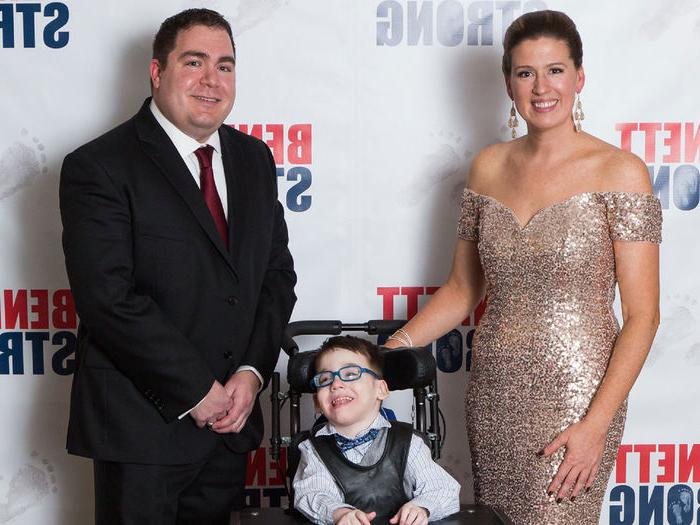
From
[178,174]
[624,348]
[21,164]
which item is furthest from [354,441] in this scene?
[21,164]

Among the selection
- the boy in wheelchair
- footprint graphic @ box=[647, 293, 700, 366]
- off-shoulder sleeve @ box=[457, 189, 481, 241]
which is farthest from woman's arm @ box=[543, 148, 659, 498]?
footprint graphic @ box=[647, 293, 700, 366]

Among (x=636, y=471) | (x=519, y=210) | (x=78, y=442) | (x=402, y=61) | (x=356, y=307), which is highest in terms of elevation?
(x=402, y=61)

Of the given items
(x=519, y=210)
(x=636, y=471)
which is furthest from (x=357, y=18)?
(x=636, y=471)

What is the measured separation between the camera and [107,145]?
8.27ft

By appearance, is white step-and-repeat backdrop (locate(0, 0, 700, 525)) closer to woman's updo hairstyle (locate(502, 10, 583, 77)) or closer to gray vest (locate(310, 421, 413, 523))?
woman's updo hairstyle (locate(502, 10, 583, 77))

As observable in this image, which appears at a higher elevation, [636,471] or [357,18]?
Result: [357,18]

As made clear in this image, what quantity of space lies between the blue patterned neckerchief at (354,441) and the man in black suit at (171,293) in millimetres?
345

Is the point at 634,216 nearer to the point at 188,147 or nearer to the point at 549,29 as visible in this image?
the point at 549,29

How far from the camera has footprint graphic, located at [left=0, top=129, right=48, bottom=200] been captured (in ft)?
11.3

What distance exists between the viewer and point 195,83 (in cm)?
259

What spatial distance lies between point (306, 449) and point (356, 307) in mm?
1197

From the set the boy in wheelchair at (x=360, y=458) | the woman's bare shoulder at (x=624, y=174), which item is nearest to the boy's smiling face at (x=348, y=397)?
the boy in wheelchair at (x=360, y=458)

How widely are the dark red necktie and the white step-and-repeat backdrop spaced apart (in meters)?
0.82

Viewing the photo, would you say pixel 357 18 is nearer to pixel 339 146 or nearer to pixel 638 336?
pixel 339 146
